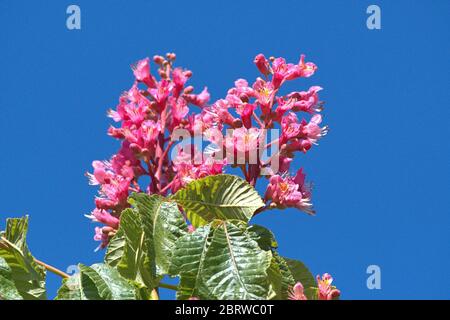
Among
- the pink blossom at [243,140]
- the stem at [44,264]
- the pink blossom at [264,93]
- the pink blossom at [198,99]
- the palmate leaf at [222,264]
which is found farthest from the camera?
the pink blossom at [198,99]

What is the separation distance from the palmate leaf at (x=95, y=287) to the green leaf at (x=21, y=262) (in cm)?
29

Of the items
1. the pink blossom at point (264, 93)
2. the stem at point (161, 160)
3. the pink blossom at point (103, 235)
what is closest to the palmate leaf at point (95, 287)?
the pink blossom at point (103, 235)

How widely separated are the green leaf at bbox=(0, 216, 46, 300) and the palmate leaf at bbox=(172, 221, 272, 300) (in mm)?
590

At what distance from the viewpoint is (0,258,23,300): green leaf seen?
2.84 meters

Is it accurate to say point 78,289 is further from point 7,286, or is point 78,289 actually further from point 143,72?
point 143,72

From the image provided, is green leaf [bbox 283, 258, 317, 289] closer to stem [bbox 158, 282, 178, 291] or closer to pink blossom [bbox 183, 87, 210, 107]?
stem [bbox 158, 282, 178, 291]

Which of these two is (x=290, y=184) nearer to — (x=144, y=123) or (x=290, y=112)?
(x=290, y=112)

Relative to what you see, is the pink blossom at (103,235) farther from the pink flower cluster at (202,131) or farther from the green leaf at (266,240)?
the green leaf at (266,240)

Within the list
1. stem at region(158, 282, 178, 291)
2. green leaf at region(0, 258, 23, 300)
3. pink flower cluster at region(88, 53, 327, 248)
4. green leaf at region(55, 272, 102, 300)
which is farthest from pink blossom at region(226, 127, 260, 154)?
green leaf at region(0, 258, 23, 300)

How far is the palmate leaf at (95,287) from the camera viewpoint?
2811 mm

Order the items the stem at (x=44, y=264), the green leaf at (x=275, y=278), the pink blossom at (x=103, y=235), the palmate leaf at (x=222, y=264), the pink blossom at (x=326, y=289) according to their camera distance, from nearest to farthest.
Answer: the palmate leaf at (x=222, y=264)
the pink blossom at (x=326, y=289)
the green leaf at (x=275, y=278)
the stem at (x=44, y=264)
the pink blossom at (x=103, y=235)

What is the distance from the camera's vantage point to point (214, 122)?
382 cm

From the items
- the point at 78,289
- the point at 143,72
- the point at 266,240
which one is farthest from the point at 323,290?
the point at 143,72

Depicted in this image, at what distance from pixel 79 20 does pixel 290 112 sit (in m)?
2.78
